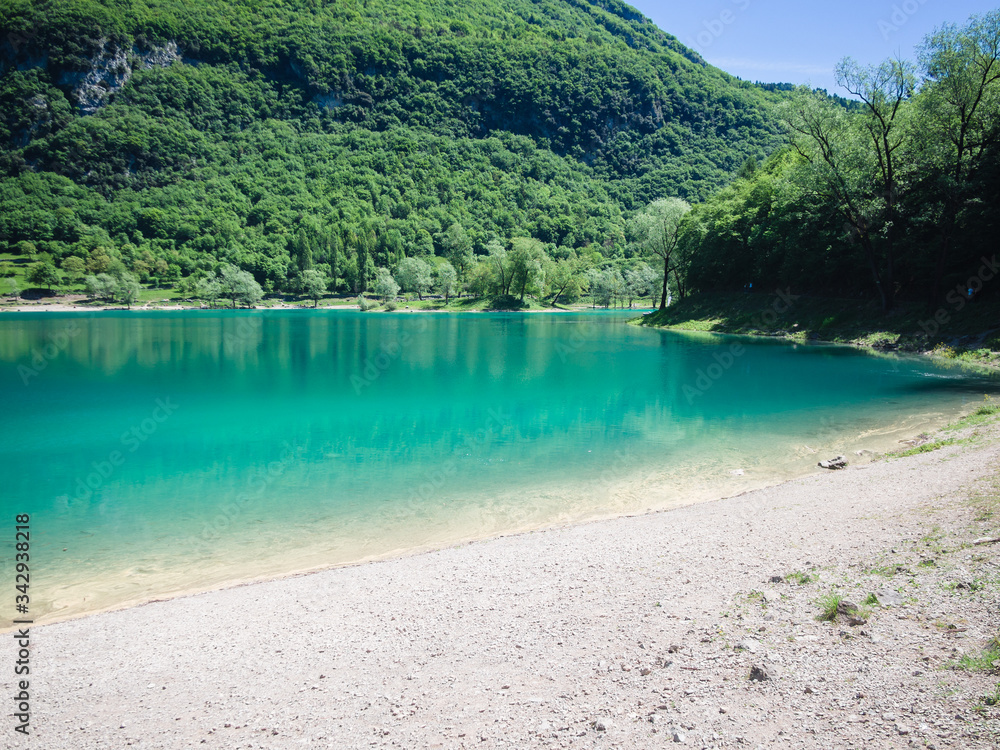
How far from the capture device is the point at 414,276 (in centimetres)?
15575

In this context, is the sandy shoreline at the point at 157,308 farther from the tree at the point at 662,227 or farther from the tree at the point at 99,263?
the tree at the point at 662,227

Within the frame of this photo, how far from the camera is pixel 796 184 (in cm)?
4728

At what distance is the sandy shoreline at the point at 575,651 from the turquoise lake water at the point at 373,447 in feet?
8.51

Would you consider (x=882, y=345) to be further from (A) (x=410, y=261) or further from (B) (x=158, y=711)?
(A) (x=410, y=261)

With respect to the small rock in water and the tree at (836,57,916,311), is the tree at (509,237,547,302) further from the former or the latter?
the small rock in water

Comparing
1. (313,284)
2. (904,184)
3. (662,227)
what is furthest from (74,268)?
(904,184)

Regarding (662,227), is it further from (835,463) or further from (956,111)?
(835,463)

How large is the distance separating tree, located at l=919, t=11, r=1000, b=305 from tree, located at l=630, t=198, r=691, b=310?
38.3 m

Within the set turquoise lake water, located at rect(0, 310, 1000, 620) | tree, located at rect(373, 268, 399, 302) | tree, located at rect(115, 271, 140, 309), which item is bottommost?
turquoise lake water, located at rect(0, 310, 1000, 620)

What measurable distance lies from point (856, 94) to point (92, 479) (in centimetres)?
4920

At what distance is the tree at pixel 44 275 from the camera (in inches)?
5202

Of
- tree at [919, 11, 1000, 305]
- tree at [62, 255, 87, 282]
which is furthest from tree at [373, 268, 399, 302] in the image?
tree at [919, 11, 1000, 305]

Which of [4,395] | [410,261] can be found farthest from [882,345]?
[410,261]

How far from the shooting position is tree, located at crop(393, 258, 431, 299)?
507 ft
